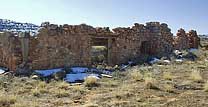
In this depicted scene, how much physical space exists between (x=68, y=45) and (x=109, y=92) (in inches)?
307

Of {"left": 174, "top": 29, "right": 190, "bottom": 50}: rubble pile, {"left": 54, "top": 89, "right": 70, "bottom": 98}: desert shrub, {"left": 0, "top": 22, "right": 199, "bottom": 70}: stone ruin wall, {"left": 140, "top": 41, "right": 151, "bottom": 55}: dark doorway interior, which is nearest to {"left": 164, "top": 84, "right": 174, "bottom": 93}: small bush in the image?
{"left": 54, "top": 89, "right": 70, "bottom": 98}: desert shrub

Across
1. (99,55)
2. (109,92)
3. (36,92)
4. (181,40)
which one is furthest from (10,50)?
(181,40)

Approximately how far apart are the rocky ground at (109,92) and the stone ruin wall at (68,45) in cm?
273

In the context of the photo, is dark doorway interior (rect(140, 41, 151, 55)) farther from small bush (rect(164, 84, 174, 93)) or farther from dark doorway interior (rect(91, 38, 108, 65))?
small bush (rect(164, 84, 174, 93))

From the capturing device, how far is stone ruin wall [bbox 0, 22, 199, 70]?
1939 centimetres

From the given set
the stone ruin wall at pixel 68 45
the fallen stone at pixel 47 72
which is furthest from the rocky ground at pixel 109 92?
the stone ruin wall at pixel 68 45

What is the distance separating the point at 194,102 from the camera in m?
11.8

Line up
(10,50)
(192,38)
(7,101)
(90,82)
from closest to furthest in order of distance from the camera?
(7,101) < (90,82) < (10,50) < (192,38)

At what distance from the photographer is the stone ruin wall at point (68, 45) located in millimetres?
19391

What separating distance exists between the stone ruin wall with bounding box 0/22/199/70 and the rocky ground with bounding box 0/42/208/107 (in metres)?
2.73

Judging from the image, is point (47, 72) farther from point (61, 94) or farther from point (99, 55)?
point (99, 55)

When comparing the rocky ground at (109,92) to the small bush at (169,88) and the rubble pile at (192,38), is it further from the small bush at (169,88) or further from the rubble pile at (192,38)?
the rubble pile at (192,38)

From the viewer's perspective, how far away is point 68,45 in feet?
68.5

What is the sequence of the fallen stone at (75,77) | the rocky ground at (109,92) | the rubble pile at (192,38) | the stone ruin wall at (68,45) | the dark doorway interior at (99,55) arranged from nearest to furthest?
1. the rocky ground at (109,92)
2. the fallen stone at (75,77)
3. the stone ruin wall at (68,45)
4. the dark doorway interior at (99,55)
5. the rubble pile at (192,38)
